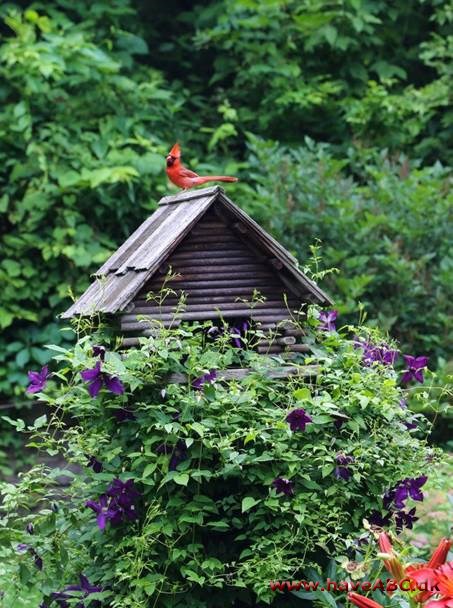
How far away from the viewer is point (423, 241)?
6.87 meters

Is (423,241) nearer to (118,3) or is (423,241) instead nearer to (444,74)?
(444,74)

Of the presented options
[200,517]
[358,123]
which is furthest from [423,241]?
[200,517]

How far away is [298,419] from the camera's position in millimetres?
3000

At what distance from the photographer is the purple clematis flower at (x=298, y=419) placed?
2.99 metres

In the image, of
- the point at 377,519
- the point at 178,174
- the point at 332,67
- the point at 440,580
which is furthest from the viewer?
the point at 332,67

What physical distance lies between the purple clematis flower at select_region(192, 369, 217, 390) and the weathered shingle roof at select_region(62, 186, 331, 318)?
34cm

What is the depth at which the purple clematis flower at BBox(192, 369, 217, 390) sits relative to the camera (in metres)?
3.09

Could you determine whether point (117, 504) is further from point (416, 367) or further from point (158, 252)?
point (416, 367)

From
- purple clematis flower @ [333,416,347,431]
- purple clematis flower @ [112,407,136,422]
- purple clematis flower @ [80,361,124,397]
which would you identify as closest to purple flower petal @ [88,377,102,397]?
purple clematis flower @ [80,361,124,397]

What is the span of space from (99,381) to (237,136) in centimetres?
551

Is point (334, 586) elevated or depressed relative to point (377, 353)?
depressed

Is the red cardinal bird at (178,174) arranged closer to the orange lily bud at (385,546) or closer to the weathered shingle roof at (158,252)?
the weathered shingle roof at (158,252)

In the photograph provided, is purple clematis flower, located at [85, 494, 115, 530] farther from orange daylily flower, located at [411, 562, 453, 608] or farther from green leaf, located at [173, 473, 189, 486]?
orange daylily flower, located at [411, 562, 453, 608]

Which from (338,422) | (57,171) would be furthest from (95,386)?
(57,171)
